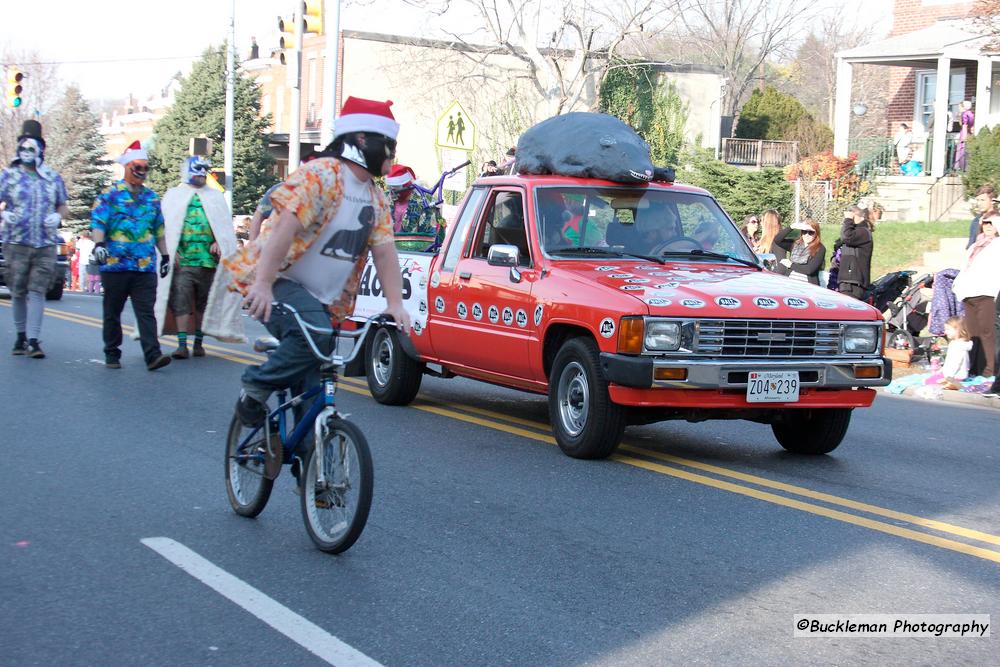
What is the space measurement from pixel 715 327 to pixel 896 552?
2.08 m

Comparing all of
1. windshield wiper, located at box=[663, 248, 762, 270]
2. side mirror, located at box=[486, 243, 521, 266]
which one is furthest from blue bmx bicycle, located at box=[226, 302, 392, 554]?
windshield wiper, located at box=[663, 248, 762, 270]

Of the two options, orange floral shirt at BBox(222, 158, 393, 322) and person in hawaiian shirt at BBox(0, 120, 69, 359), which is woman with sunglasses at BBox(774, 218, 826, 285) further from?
orange floral shirt at BBox(222, 158, 393, 322)

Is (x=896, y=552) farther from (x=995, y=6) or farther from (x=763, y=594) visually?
(x=995, y=6)

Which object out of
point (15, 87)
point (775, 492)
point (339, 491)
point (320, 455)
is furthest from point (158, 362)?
point (15, 87)

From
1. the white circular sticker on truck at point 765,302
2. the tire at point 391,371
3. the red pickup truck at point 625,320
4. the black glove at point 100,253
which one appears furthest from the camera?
the black glove at point 100,253

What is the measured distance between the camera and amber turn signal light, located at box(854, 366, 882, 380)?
8.28m

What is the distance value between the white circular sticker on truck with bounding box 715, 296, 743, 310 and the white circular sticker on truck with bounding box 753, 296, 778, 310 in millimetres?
116

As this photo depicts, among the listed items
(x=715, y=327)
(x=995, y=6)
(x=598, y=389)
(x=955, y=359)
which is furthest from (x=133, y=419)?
(x=995, y=6)

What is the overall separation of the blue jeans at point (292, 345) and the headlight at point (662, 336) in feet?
7.68

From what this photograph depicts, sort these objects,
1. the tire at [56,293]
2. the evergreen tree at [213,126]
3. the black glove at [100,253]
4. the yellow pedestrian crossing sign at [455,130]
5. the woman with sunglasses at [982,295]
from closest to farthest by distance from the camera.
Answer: the black glove at [100,253], the woman with sunglasses at [982,295], the yellow pedestrian crossing sign at [455,130], the tire at [56,293], the evergreen tree at [213,126]

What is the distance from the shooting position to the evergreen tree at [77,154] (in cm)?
5753

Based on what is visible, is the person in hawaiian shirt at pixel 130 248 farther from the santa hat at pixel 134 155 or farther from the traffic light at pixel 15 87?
the traffic light at pixel 15 87

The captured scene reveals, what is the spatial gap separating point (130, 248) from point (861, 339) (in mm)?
7012

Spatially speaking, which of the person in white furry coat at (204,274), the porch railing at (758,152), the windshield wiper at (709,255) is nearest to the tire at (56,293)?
the person in white furry coat at (204,274)
